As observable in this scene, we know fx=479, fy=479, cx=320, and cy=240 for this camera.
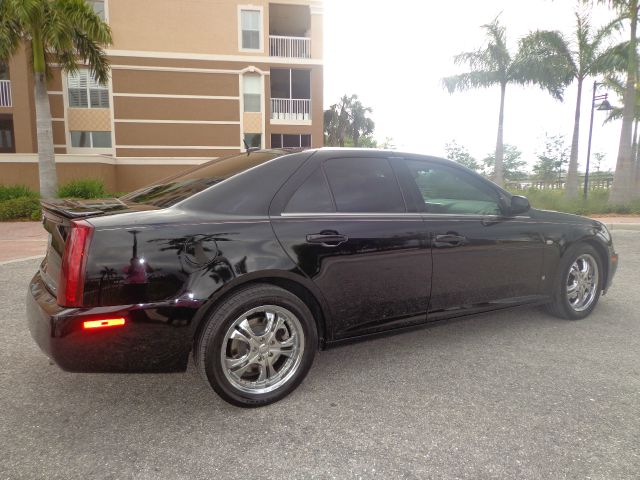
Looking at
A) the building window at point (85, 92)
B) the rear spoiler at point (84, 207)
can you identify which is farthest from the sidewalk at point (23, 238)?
the building window at point (85, 92)

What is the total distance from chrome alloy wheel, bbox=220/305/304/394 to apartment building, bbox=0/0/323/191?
20.6 meters

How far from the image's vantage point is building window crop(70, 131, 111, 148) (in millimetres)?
23312

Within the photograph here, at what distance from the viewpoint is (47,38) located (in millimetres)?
12953

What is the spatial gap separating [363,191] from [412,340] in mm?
1438

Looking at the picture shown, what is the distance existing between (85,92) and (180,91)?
4.52 metres

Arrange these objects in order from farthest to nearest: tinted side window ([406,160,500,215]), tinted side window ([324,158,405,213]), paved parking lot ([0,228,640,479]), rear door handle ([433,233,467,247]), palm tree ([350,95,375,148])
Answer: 1. palm tree ([350,95,375,148])
2. tinted side window ([406,160,500,215])
3. rear door handle ([433,233,467,247])
4. tinted side window ([324,158,405,213])
5. paved parking lot ([0,228,640,479])

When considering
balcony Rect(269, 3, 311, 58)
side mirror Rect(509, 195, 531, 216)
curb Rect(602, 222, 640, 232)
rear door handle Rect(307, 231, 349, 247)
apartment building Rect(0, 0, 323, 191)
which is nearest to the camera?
rear door handle Rect(307, 231, 349, 247)

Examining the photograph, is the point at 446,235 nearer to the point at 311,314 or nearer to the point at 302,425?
the point at 311,314

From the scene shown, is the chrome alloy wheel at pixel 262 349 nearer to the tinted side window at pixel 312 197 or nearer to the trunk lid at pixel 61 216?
the tinted side window at pixel 312 197

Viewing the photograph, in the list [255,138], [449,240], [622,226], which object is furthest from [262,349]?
[255,138]

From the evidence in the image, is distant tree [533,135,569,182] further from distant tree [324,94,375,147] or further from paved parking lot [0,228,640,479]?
paved parking lot [0,228,640,479]

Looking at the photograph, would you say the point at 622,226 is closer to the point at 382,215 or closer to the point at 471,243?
the point at 471,243

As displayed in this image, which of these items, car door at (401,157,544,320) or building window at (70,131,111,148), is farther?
building window at (70,131,111,148)

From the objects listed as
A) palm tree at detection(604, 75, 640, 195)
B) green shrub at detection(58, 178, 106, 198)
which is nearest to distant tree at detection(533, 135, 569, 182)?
palm tree at detection(604, 75, 640, 195)
